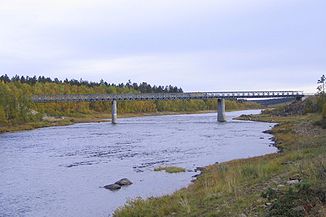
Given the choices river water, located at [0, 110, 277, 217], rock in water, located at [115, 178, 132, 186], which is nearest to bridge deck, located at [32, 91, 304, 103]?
river water, located at [0, 110, 277, 217]

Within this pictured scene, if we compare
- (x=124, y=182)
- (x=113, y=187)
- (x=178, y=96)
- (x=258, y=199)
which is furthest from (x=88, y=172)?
(x=178, y=96)

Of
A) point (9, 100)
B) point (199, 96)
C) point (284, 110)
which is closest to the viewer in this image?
point (9, 100)

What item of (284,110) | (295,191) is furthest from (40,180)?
(284,110)

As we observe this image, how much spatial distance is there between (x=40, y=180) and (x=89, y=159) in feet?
43.6

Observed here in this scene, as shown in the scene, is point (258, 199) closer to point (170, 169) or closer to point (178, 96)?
point (170, 169)

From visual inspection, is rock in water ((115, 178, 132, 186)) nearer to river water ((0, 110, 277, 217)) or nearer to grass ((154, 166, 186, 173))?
river water ((0, 110, 277, 217))

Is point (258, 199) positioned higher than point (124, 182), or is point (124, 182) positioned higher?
point (258, 199)

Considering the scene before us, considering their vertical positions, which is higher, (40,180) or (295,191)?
(295,191)

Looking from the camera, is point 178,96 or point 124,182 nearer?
point 124,182

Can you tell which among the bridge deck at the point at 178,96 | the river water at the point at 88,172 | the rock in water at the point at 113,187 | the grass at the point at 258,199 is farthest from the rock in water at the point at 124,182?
the bridge deck at the point at 178,96

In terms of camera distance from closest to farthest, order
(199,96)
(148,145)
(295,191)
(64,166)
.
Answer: (295,191) → (64,166) → (148,145) → (199,96)

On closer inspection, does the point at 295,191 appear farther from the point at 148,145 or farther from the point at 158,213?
the point at 148,145

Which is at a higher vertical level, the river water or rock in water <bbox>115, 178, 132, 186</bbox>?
rock in water <bbox>115, 178, 132, 186</bbox>

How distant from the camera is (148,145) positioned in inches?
2446
